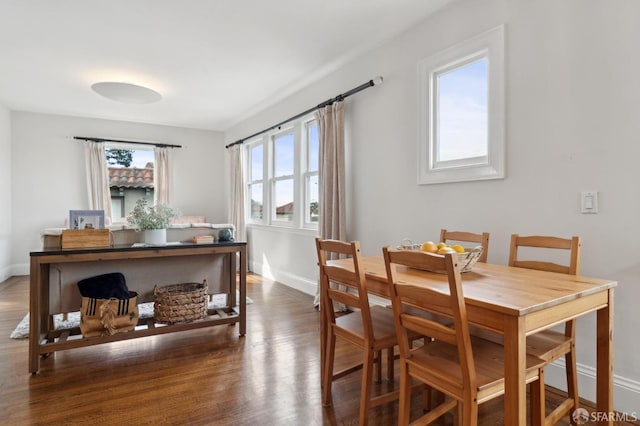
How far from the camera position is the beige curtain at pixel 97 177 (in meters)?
6.10

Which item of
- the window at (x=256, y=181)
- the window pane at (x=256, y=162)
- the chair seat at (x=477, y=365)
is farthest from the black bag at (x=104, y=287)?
the window pane at (x=256, y=162)

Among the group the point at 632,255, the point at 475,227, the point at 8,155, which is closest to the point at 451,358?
the point at 632,255

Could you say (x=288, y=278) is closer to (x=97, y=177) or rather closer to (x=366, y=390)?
(x=366, y=390)

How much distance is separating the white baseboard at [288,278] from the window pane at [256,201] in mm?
814

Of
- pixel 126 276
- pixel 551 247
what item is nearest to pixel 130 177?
pixel 126 276

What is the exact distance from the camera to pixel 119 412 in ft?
6.33

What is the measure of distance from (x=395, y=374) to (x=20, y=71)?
4.94 metres

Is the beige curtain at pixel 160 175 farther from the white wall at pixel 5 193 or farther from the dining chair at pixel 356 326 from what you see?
the dining chair at pixel 356 326

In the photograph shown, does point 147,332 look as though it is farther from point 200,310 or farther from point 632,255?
point 632,255

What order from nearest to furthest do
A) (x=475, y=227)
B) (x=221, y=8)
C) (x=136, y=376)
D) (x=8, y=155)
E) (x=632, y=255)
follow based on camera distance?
(x=632, y=255) → (x=136, y=376) → (x=475, y=227) → (x=221, y=8) → (x=8, y=155)

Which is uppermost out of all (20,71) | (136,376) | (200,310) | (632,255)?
(20,71)

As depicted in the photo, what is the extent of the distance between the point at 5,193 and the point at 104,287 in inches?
168

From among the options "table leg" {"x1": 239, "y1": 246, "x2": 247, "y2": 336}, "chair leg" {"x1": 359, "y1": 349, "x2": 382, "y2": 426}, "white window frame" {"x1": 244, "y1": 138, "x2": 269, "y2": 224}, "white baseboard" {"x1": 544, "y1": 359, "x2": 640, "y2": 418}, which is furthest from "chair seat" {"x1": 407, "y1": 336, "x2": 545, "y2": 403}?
"white window frame" {"x1": 244, "y1": 138, "x2": 269, "y2": 224}

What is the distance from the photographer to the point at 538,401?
1.46 m
